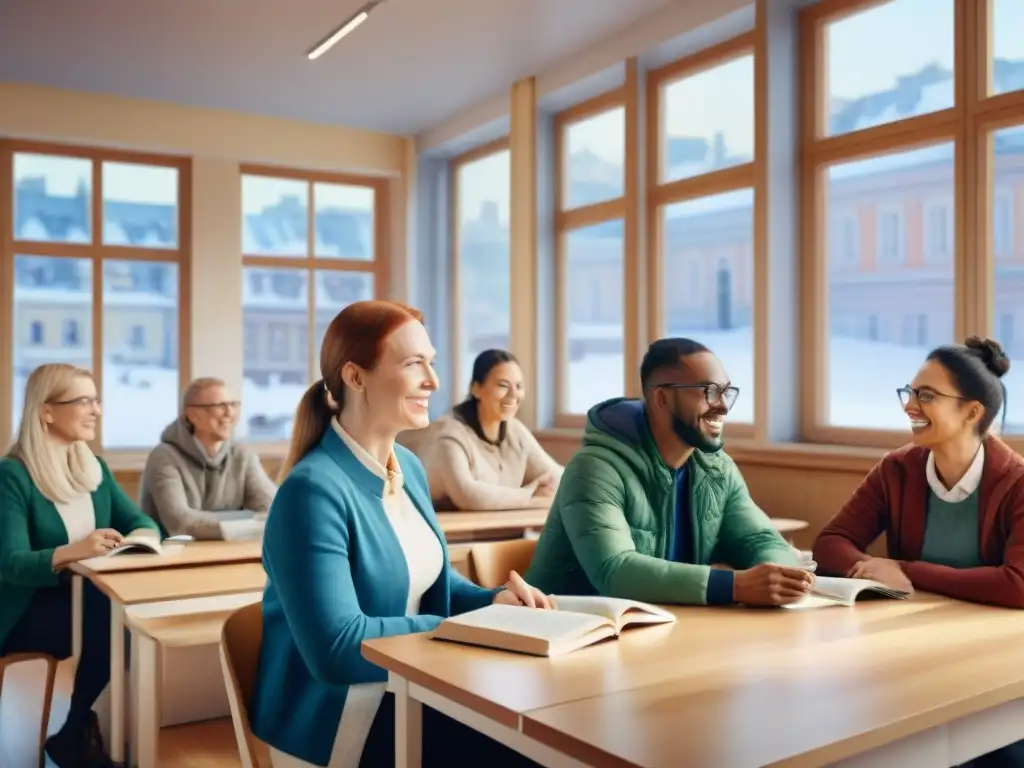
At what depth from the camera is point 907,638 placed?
6.16 feet

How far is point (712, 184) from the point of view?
5398 mm

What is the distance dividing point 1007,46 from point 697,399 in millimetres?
2670

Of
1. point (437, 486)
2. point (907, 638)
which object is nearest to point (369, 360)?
point (907, 638)

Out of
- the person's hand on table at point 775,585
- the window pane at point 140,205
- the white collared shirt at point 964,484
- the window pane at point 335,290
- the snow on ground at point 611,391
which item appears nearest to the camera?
the person's hand on table at point 775,585

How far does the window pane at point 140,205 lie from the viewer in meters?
7.14

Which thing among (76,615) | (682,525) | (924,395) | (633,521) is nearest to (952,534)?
(924,395)

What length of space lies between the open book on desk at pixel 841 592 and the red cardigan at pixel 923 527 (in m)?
0.13

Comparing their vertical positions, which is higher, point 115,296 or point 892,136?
point 892,136

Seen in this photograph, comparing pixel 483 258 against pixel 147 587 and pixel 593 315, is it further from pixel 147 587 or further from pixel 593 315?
pixel 147 587

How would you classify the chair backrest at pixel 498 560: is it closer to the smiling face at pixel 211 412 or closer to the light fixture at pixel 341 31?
the smiling face at pixel 211 412

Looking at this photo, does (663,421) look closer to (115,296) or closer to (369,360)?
(369,360)

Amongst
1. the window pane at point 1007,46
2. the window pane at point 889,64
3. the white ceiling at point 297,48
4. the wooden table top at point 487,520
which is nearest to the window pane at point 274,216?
the white ceiling at point 297,48

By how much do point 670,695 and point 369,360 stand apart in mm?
884

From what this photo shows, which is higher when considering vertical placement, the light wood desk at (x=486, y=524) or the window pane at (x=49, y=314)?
the window pane at (x=49, y=314)
